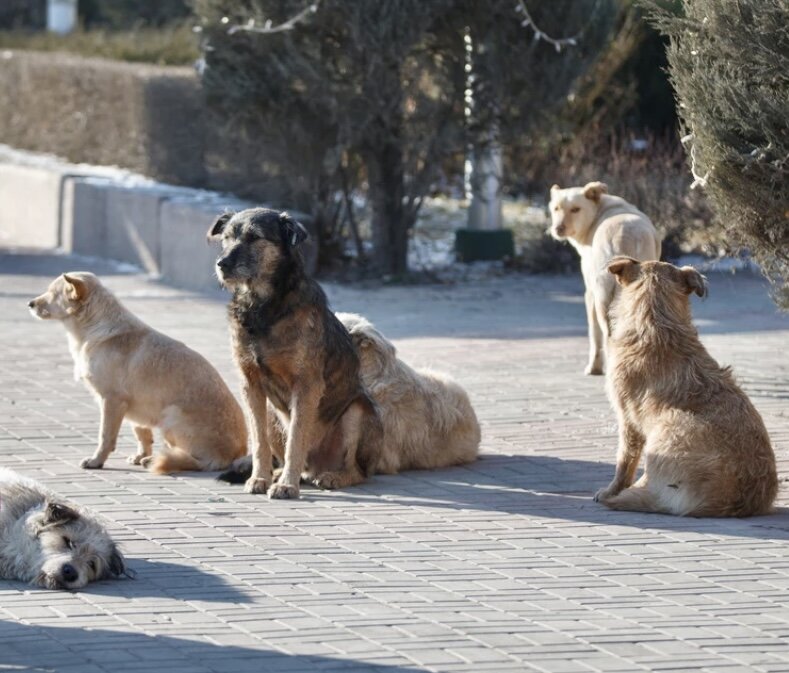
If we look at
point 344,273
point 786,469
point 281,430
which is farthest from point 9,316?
point 786,469

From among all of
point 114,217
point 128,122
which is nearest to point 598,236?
point 114,217

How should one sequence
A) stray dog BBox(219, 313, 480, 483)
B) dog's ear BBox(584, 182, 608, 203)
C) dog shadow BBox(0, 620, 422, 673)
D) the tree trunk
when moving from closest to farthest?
dog shadow BBox(0, 620, 422, 673), stray dog BBox(219, 313, 480, 483), dog's ear BBox(584, 182, 608, 203), the tree trunk

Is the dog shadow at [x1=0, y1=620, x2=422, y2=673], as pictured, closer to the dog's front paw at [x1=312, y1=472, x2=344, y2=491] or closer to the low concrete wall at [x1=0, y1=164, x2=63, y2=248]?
the dog's front paw at [x1=312, y1=472, x2=344, y2=491]

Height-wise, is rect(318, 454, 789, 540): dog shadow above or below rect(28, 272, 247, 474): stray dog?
below

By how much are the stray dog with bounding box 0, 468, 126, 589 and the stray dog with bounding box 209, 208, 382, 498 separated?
198 centimetres

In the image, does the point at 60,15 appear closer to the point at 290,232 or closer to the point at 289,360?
the point at 290,232

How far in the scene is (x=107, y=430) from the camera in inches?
367

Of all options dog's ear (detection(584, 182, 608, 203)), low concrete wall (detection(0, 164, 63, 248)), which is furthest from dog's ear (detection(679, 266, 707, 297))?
low concrete wall (detection(0, 164, 63, 248))

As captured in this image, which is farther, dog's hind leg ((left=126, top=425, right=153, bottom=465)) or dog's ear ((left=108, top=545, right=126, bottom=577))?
dog's hind leg ((left=126, top=425, right=153, bottom=465))

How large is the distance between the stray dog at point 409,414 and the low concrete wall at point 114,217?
7805 millimetres

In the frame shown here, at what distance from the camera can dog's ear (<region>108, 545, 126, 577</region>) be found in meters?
6.78

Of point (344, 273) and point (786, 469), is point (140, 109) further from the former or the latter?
point (786, 469)

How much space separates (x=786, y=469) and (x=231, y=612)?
14.2 feet

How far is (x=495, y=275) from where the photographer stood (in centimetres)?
1825
